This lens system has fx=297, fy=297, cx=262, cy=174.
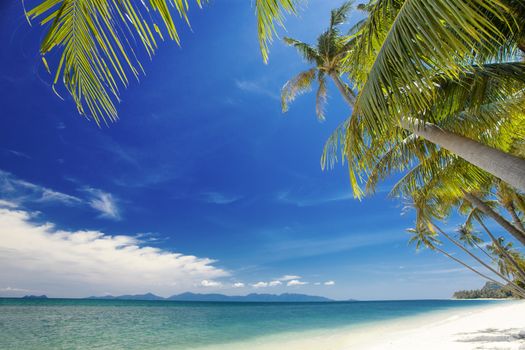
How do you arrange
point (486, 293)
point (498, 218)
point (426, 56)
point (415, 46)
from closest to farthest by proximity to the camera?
point (426, 56)
point (415, 46)
point (498, 218)
point (486, 293)

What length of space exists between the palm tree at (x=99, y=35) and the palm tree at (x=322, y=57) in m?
6.38

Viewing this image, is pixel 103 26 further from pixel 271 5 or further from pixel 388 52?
pixel 388 52

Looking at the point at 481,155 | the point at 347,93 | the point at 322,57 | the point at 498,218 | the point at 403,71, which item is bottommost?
the point at 481,155

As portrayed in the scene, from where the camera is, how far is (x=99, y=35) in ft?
3.73

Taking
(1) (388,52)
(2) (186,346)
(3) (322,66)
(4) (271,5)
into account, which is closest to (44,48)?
(4) (271,5)

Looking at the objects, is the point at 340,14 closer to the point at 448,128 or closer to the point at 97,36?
the point at 448,128

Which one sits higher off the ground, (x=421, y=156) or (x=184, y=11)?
(x=421, y=156)

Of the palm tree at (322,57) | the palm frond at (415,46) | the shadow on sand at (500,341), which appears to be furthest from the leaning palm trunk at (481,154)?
the shadow on sand at (500,341)

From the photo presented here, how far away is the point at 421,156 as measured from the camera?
4484 millimetres

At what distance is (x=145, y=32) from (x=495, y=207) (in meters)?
16.2

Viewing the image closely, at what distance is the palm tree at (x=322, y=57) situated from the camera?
24.8ft

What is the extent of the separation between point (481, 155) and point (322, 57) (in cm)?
640

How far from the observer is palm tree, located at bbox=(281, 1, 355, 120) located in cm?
755

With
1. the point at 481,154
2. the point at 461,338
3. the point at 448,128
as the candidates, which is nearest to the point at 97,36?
the point at 481,154
